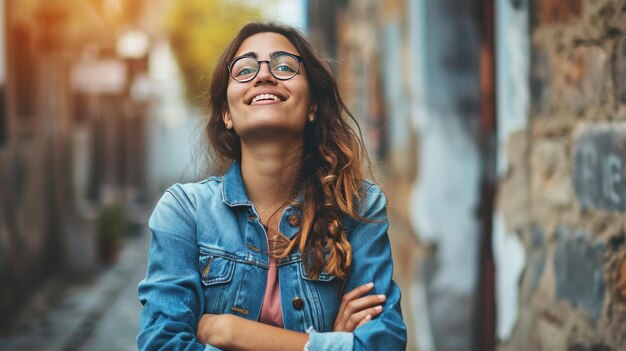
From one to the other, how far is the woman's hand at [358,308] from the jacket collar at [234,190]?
37cm

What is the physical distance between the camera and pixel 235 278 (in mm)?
2029

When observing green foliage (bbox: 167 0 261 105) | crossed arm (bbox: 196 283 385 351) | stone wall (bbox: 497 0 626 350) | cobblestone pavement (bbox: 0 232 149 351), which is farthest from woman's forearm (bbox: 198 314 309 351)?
green foliage (bbox: 167 0 261 105)

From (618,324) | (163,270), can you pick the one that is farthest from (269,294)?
(618,324)

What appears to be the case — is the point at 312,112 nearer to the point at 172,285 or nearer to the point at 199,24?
the point at 172,285

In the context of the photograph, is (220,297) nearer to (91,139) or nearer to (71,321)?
(71,321)

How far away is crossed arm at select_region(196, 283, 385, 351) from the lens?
1.96 meters

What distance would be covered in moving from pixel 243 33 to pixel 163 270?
2.30 feet

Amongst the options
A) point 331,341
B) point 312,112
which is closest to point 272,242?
point 331,341

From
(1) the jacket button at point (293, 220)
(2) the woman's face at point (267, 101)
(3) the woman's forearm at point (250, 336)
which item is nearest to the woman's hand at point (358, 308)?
(3) the woman's forearm at point (250, 336)

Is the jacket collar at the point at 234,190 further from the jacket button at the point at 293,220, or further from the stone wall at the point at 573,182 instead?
the stone wall at the point at 573,182

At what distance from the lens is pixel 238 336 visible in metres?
1.96

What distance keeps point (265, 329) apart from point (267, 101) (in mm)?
584

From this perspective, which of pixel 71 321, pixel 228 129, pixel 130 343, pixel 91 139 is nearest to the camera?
pixel 228 129

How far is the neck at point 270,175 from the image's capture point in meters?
2.18
